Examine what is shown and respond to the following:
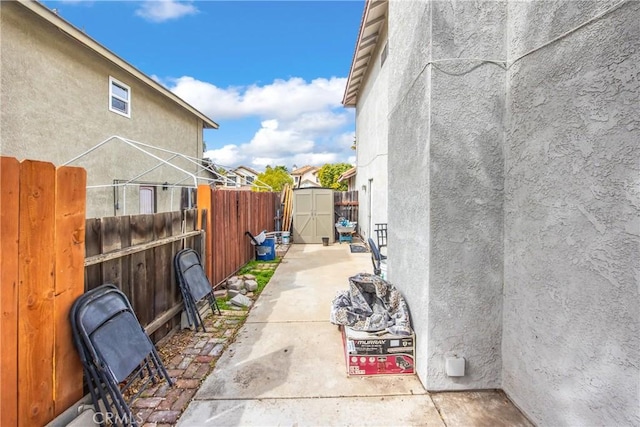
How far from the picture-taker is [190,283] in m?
4.14

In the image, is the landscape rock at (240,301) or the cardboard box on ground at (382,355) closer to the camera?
the cardboard box on ground at (382,355)

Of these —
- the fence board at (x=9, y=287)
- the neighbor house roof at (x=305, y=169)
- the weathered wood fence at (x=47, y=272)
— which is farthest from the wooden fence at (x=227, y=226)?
the neighbor house roof at (x=305, y=169)

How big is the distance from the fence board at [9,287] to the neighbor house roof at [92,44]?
657 centimetres

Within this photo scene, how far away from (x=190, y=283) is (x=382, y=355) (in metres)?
2.63

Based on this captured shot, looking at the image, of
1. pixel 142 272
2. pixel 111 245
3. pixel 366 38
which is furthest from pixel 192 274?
pixel 366 38

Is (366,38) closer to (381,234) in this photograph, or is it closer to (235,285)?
(381,234)

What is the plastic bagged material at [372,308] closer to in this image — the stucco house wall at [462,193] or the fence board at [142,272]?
the stucco house wall at [462,193]

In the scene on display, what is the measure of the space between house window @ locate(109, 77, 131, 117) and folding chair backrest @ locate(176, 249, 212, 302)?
656cm

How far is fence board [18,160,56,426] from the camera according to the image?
74.7 inches

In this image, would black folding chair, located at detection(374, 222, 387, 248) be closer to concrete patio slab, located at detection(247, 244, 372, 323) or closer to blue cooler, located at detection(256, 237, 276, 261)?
concrete patio slab, located at detection(247, 244, 372, 323)

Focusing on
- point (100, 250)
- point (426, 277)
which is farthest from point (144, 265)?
point (426, 277)

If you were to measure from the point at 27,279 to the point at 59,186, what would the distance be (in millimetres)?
649

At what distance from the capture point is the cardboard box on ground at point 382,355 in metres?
3.03

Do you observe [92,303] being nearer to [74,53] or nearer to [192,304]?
[192,304]
